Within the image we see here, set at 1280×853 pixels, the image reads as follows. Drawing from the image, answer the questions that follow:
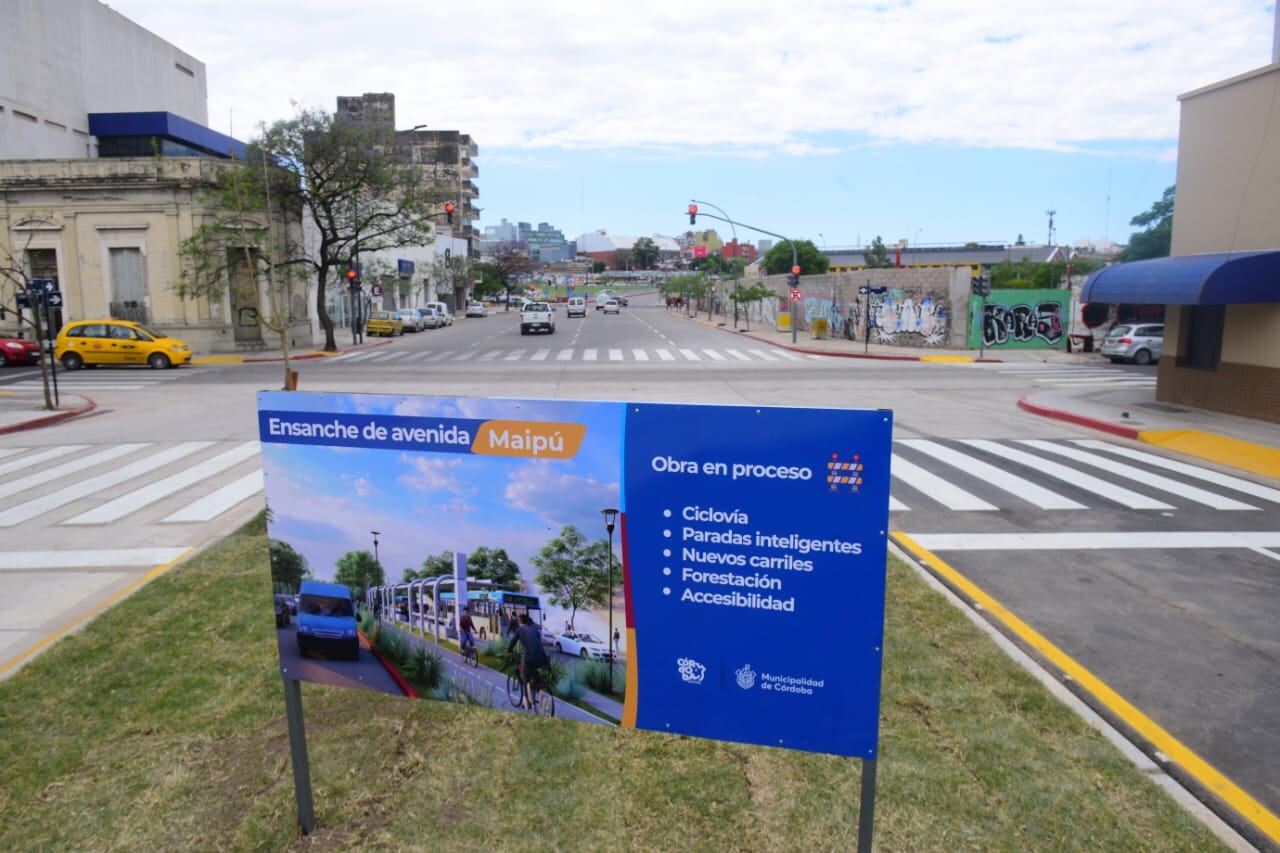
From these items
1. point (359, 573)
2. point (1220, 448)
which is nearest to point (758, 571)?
point (359, 573)

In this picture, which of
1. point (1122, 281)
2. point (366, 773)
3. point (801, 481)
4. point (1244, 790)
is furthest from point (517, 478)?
point (1122, 281)

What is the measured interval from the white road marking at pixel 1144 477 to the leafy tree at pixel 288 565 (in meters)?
11.3

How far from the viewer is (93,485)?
42.0ft

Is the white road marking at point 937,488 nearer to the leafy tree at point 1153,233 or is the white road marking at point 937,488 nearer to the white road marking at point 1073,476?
the white road marking at point 1073,476

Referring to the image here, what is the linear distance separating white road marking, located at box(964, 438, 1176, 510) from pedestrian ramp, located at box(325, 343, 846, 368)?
55.2 ft

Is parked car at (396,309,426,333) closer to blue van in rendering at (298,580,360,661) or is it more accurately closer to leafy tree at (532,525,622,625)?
blue van in rendering at (298,580,360,661)

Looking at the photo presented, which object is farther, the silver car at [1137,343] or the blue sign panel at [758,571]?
the silver car at [1137,343]

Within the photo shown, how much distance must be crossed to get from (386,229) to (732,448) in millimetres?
41274

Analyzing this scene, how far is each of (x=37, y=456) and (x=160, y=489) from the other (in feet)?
14.8

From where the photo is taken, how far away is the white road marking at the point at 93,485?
36.6 feet

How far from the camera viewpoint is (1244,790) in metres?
4.74

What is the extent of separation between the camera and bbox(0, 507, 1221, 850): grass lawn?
168 inches

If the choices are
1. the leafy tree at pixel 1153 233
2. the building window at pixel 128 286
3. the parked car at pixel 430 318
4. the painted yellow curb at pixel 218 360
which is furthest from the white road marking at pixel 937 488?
the leafy tree at pixel 1153 233

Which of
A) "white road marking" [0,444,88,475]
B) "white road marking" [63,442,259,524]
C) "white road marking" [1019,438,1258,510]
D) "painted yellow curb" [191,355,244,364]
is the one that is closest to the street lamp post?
"white road marking" [63,442,259,524]
